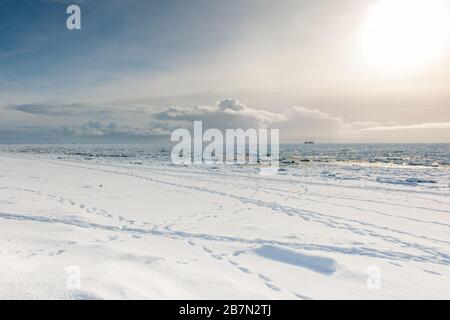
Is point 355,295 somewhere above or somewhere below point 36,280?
below

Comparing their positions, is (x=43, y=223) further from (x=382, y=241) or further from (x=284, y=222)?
(x=382, y=241)

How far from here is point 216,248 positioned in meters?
7.17

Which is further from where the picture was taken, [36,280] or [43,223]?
[43,223]

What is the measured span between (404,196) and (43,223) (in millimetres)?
16472

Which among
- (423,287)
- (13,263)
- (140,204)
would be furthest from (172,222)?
(423,287)

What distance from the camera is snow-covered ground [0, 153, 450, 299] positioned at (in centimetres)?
495

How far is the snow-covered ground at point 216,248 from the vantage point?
195 inches

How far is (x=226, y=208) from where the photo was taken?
41.4 feet

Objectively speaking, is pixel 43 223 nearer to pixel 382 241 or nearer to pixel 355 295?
pixel 355 295

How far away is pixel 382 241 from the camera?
838cm

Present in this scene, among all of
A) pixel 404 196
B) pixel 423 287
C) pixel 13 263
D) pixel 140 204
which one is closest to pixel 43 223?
pixel 13 263
